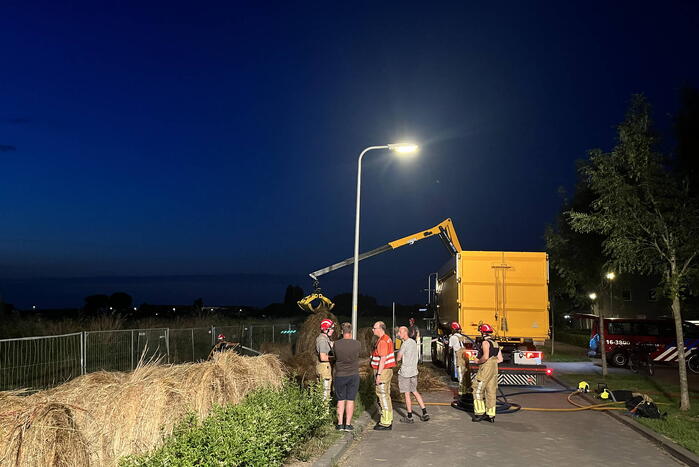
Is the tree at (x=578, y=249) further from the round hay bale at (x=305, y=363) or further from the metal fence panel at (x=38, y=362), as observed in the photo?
the metal fence panel at (x=38, y=362)

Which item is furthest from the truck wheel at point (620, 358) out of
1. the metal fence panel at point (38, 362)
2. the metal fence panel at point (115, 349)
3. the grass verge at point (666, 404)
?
the metal fence panel at point (38, 362)

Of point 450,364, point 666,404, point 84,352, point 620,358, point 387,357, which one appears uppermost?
point 387,357

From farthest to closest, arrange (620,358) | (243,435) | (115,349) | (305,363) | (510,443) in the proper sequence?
(620,358) < (305,363) < (115,349) < (510,443) < (243,435)

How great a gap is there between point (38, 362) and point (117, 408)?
6371mm

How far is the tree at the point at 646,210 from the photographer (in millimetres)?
12773

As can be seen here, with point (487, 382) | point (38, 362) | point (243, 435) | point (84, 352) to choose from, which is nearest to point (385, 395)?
point (487, 382)

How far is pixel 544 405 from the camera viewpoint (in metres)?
14.0

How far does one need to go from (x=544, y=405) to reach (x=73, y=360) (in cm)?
1026

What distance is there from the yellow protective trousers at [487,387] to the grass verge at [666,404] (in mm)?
2663

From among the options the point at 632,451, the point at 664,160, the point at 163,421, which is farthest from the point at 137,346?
the point at 664,160

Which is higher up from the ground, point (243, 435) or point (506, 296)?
point (506, 296)

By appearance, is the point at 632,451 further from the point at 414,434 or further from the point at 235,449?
the point at 235,449

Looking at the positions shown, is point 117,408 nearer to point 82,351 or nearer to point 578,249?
point 82,351

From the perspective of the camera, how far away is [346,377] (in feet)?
33.5
